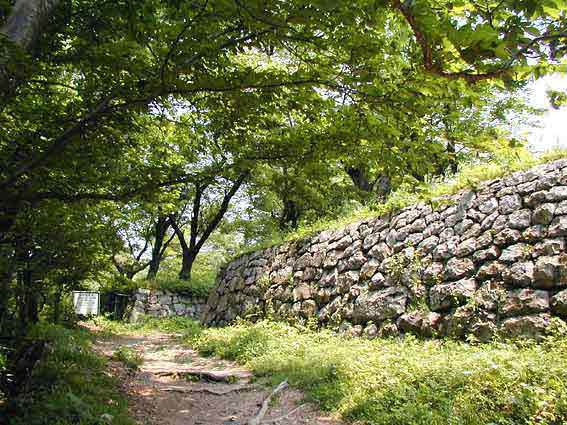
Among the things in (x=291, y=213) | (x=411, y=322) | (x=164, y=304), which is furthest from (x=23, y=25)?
(x=164, y=304)

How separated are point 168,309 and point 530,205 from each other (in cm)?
1506

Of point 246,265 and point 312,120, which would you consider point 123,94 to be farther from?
point 246,265

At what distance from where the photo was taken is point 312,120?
343cm

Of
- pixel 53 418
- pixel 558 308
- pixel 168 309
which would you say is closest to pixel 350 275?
pixel 558 308

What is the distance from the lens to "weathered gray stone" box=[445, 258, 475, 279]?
6.00m

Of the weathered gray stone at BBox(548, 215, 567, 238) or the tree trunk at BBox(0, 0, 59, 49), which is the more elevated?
the tree trunk at BBox(0, 0, 59, 49)

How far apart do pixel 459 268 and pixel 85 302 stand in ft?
42.5

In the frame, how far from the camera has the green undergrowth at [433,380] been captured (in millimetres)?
3383

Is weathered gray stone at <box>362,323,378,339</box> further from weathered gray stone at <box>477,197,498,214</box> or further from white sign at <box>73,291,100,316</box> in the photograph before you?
white sign at <box>73,291,100,316</box>

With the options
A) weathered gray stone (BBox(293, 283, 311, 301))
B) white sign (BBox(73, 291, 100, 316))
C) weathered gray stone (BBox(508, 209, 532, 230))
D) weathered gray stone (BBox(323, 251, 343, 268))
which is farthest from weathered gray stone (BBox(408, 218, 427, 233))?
white sign (BBox(73, 291, 100, 316))

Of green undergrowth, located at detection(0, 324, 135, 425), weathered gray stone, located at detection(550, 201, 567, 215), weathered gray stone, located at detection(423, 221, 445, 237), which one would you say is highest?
weathered gray stone, located at detection(550, 201, 567, 215)

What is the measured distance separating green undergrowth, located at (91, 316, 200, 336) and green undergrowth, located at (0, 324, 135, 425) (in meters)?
7.03

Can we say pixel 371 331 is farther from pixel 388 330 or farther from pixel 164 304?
pixel 164 304

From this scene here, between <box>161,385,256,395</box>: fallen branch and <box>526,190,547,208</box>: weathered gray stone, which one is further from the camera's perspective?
<box>161,385,256,395</box>: fallen branch
